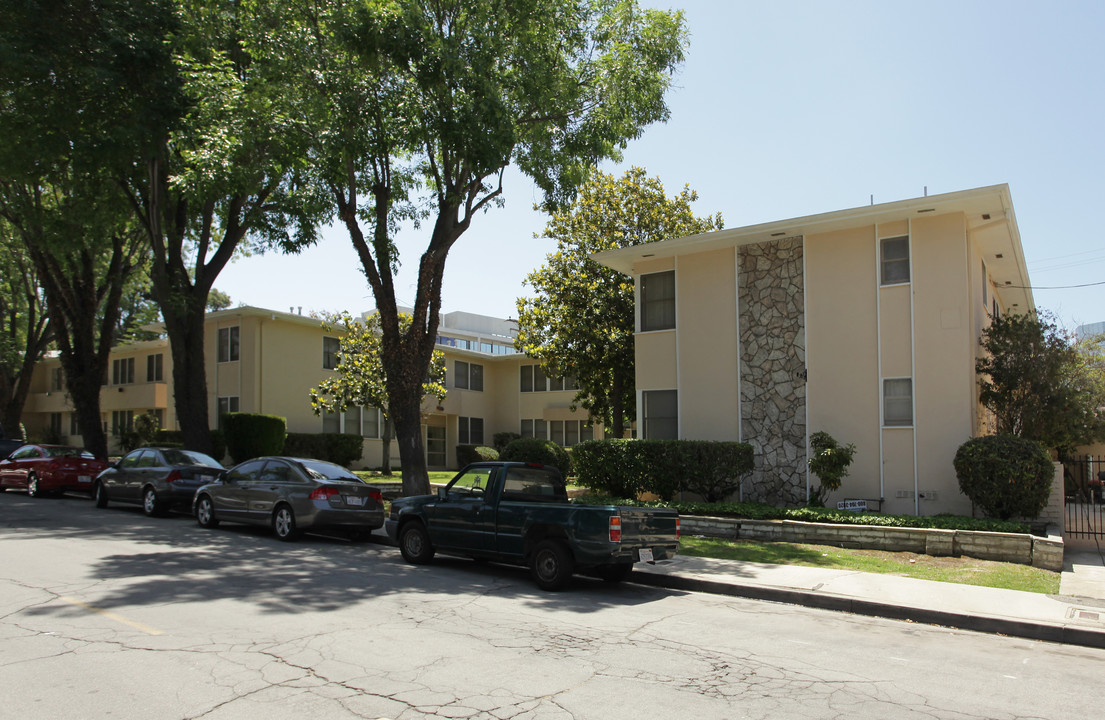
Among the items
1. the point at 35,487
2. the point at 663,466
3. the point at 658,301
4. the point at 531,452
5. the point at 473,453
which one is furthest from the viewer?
the point at 473,453

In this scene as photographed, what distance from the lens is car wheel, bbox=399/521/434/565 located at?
11648mm

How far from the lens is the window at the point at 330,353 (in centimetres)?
3353

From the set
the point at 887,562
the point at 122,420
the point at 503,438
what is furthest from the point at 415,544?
the point at 122,420

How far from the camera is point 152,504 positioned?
1681cm

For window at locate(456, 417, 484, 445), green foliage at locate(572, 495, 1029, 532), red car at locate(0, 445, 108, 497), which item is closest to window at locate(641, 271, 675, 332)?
green foliage at locate(572, 495, 1029, 532)

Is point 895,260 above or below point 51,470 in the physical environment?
above

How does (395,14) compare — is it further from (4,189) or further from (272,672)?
(4,189)

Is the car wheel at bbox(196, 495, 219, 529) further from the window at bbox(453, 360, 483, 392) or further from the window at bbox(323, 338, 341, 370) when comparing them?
the window at bbox(453, 360, 483, 392)

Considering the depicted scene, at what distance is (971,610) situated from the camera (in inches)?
352

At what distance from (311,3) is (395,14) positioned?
8.66 feet

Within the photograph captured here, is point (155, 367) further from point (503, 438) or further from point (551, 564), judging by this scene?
point (551, 564)

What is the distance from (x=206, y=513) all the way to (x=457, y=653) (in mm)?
10047

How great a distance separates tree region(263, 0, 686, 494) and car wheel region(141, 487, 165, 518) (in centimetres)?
509

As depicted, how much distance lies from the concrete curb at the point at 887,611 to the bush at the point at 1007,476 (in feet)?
20.3
